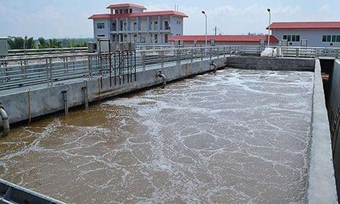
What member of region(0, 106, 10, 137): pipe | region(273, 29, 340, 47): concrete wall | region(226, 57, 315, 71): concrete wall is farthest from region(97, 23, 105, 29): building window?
region(0, 106, 10, 137): pipe

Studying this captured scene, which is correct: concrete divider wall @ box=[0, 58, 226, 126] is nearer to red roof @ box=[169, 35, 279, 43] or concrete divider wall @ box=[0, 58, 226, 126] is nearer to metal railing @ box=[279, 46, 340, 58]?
metal railing @ box=[279, 46, 340, 58]

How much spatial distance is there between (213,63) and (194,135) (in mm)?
14023

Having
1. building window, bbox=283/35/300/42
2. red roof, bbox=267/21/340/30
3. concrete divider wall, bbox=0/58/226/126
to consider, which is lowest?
concrete divider wall, bbox=0/58/226/126

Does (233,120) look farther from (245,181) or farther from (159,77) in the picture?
(159,77)

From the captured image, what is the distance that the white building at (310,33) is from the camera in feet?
110

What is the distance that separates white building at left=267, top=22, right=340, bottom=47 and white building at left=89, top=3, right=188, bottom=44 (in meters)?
14.3

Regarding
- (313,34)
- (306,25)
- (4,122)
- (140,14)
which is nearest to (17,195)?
(4,122)

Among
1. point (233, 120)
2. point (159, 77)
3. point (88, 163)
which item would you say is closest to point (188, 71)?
point (159, 77)

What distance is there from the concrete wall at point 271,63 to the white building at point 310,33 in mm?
9706

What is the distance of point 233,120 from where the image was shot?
9.45 m

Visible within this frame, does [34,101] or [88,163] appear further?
[34,101]

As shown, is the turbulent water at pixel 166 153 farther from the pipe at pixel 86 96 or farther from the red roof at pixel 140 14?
the red roof at pixel 140 14

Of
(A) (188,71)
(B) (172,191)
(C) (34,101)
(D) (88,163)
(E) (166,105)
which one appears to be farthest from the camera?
(A) (188,71)

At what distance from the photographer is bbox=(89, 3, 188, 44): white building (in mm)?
44781
